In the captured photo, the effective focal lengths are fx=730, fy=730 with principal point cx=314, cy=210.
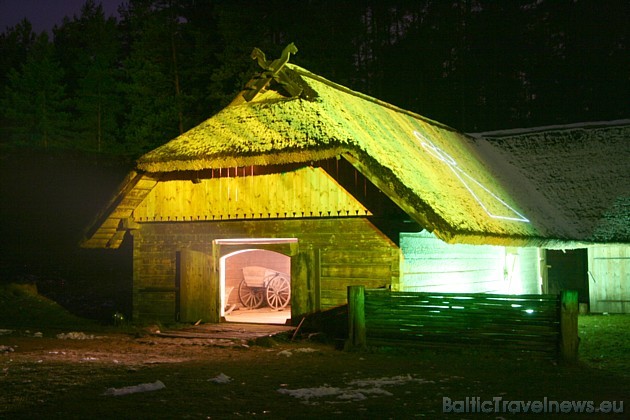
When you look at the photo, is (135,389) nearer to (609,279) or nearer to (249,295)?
(249,295)

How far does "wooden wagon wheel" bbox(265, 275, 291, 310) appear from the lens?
75.6 ft

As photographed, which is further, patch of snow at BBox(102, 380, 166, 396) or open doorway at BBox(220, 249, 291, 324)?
open doorway at BBox(220, 249, 291, 324)

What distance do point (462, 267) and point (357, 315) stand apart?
5.01m

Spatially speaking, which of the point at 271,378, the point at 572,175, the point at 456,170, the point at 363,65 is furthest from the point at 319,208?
the point at 363,65

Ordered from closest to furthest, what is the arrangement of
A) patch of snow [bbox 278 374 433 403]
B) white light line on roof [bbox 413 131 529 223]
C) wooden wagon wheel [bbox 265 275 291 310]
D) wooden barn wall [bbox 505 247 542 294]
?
patch of snow [bbox 278 374 433 403], white light line on roof [bbox 413 131 529 223], wooden barn wall [bbox 505 247 542 294], wooden wagon wheel [bbox 265 275 291 310]

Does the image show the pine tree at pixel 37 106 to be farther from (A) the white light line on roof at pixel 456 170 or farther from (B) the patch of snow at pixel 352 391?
(B) the patch of snow at pixel 352 391

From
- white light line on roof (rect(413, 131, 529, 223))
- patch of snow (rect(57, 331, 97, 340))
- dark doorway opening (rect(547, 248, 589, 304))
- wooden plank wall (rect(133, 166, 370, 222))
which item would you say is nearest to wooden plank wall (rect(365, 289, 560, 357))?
wooden plank wall (rect(133, 166, 370, 222))

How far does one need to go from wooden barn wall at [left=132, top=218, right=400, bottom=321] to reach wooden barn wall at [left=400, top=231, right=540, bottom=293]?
0.59 m

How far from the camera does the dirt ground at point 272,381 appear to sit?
28.5 ft

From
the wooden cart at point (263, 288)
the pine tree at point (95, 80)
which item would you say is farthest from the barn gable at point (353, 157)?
the pine tree at point (95, 80)

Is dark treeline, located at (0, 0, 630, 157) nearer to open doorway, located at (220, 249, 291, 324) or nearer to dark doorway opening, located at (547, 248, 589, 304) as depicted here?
dark doorway opening, located at (547, 248, 589, 304)

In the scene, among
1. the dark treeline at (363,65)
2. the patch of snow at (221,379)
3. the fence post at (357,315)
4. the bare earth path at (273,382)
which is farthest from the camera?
the dark treeline at (363,65)

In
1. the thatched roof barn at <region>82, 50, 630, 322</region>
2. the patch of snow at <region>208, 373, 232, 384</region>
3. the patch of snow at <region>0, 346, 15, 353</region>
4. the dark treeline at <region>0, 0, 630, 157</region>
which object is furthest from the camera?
the dark treeline at <region>0, 0, 630, 157</region>

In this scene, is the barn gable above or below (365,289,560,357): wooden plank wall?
above
